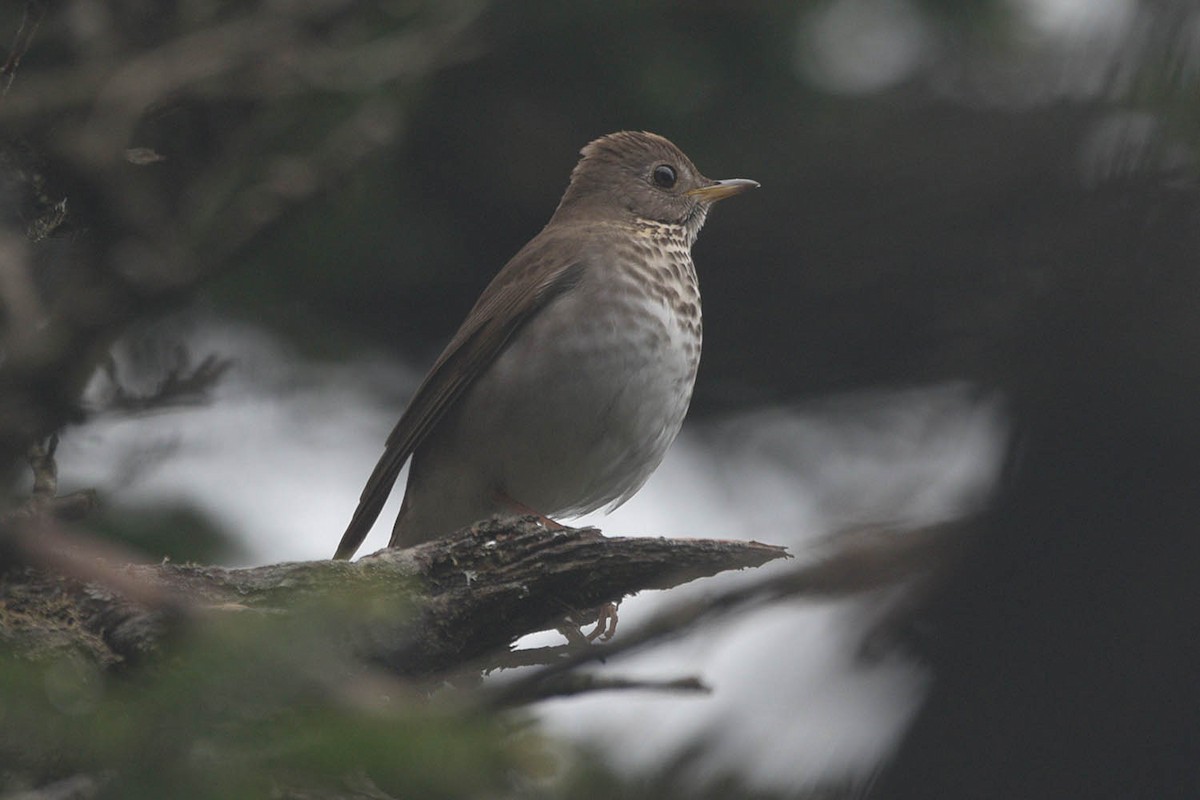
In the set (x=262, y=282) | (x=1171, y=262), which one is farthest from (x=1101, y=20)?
(x=262, y=282)

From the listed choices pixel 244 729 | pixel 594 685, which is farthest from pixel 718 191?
pixel 244 729

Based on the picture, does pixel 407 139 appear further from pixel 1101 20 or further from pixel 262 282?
pixel 1101 20

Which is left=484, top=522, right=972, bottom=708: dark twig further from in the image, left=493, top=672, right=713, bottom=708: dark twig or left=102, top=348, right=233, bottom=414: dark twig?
left=102, top=348, right=233, bottom=414: dark twig

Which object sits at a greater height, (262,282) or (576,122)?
(576,122)

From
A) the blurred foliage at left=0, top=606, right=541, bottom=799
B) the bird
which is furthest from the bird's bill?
the blurred foliage at left=0, top=606, right=541, bottom=799

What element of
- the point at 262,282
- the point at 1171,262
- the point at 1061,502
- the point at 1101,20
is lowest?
the point at 1061,502

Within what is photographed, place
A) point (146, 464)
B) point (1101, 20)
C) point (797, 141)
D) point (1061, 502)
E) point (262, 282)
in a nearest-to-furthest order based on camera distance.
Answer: point (1061, 502), point (1101, 20), point (146, 464), point (262, 282), point (797, 141)

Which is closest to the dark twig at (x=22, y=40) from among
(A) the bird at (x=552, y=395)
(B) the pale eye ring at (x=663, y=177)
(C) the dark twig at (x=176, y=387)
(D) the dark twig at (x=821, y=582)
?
(C) the dark twig at (x=176, y=387)

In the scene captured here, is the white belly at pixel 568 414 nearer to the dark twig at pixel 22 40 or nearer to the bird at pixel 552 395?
the bird at pixel 552 395

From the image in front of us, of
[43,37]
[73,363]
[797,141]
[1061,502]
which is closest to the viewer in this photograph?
[1061,502]
